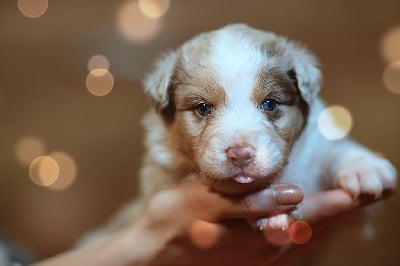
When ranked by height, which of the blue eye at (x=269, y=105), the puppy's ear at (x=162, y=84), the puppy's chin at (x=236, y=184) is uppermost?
the puppy's ear at (x=162, y=84)

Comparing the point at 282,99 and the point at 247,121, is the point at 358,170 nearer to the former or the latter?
the point at 282,99

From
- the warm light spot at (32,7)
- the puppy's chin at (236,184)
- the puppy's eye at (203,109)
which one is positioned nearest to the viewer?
the puppy's chin at (236,184)

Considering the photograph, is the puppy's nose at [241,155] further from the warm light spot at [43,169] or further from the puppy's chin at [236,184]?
the warm light spot at [43,169]

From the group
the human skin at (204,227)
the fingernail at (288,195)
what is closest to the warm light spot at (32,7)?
the human skin at (204,227)

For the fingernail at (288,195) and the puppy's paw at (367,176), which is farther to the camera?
the puppy's paw at (367,176)

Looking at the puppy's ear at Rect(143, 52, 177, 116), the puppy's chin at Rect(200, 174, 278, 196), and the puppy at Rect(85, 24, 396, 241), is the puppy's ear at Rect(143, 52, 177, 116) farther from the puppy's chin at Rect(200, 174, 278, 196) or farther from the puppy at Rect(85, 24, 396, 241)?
the puppy's chin at Rect(200, 174, 278, 196)

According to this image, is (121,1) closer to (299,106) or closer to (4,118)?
(4,118)

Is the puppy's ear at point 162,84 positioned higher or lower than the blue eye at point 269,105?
higher

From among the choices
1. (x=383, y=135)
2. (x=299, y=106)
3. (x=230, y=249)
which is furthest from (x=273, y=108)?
(x=383, y=135)
